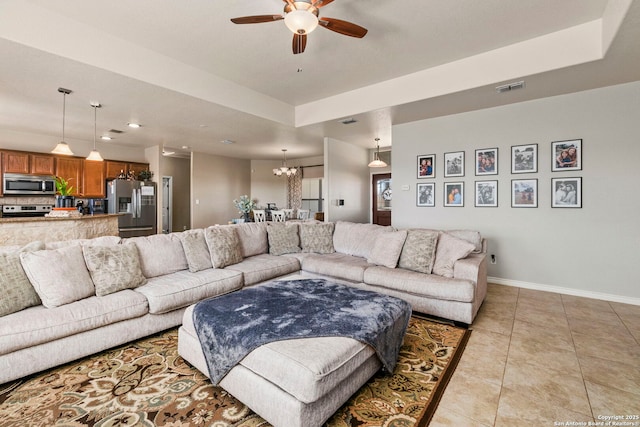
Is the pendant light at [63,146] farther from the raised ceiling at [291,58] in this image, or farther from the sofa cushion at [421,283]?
the sofa cushion at [421,283]

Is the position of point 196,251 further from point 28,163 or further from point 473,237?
point 28,163

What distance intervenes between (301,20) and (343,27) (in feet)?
1.53

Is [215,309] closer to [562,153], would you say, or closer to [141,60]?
[141,60]

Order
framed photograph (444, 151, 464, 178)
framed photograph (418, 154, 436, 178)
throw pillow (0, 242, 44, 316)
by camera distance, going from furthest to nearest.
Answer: framed photograph (418, 154, 436, 178) < framed photograph (444, 151, 464, 178) < throw pillow (0, 242, 44, 316)

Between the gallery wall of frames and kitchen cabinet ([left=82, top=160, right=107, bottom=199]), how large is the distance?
6.78 m

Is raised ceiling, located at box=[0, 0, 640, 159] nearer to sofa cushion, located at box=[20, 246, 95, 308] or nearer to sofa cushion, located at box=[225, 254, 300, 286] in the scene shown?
sofa cushion, located at box=[20, 246, 95, 308]

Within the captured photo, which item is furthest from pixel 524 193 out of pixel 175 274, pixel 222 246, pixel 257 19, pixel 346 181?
pixel 175 274

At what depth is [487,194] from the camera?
446 cm

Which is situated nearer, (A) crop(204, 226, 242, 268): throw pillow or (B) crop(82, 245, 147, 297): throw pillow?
(B) crop(82, 245, 147, 297): throw pillow

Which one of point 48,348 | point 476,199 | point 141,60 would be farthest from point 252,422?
point 476,199

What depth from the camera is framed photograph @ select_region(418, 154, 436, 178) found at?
16.2 feet

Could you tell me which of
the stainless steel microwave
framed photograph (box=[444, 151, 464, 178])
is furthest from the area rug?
the stainless steel microwave

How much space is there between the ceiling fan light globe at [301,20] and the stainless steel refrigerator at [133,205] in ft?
19.6

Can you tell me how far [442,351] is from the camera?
2.38 metres
